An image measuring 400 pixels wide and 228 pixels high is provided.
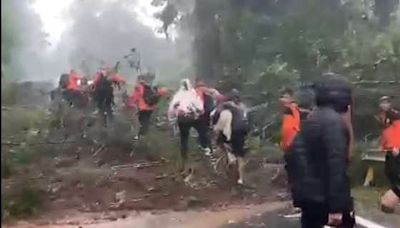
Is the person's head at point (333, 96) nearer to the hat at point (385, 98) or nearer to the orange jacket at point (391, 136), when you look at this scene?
the orange jacket at point (391, 136)

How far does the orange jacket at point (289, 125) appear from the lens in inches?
241

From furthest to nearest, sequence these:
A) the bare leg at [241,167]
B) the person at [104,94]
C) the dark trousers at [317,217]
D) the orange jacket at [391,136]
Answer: the bare leg at [241,167]
the person at [104,94]
the orange jacket at [391,136]
the dark trousers at [317,217]

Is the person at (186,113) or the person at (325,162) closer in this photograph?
the person at (325,162)

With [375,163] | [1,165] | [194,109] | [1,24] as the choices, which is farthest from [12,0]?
[375,163]

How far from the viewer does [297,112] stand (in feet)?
20.1

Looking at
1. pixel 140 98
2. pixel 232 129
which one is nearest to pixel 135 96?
pixel 140 98

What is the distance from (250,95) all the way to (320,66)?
805mm

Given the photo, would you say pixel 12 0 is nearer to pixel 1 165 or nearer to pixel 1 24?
pixel 1 24

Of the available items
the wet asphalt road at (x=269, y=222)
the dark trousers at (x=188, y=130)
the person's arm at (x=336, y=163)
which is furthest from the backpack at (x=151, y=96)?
the person's arm at (x=336, y=163)

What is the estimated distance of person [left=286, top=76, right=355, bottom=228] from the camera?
3.54 meters

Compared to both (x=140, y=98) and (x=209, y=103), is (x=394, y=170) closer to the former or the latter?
(x=209, y=103)

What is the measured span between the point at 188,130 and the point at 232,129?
0.46 m

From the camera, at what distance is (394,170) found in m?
5.71

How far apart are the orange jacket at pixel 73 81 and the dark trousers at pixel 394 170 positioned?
2757mm
